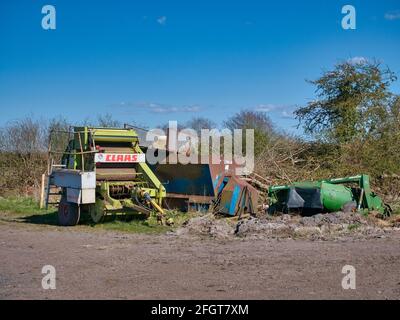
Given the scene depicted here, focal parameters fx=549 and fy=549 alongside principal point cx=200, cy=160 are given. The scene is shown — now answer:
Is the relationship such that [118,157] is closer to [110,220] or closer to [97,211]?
[97,211]

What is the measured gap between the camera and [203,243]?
9.95 metres

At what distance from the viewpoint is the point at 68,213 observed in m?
12.9

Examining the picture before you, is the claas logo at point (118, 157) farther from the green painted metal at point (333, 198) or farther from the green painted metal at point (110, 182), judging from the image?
the green painted metal at point (333, 198)

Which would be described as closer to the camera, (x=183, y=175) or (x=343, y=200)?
(x=343, y=200)

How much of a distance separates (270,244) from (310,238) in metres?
0.99

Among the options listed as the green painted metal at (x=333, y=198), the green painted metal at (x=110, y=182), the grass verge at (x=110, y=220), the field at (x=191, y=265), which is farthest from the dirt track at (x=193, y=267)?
the green painted metal at (x=333, y=198)

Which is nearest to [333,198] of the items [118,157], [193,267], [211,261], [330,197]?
[330,197]

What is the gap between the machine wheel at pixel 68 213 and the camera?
1278 cm

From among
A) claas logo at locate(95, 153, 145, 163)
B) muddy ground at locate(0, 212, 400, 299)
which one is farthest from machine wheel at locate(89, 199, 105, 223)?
claas logo at locate(95, 153, 145, 163)

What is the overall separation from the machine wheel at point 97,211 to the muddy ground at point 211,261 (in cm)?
49

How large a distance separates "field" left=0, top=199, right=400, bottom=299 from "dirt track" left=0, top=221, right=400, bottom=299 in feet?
0.04

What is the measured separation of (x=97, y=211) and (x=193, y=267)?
5.36m
